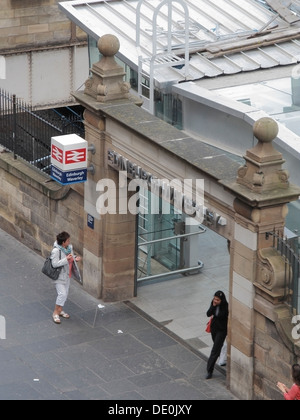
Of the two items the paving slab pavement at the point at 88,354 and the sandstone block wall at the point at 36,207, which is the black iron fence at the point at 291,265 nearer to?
the paving slab pavement at the point at 88,354

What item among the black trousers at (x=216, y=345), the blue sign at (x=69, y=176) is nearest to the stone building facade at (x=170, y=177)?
the blue sign at (x=69, y=176)

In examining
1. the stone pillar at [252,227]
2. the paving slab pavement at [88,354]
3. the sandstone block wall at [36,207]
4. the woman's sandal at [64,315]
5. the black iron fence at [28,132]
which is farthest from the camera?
the black iron fence at [28,132]

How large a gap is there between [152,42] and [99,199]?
3.23 meters

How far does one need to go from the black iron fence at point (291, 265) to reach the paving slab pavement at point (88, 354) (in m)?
2.11

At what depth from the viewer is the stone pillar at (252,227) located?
60.2ft

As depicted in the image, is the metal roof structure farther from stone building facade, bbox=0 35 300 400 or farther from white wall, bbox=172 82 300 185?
stone building facade, bbox=0 35 300 400

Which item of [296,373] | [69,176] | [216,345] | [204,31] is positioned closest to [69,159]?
[69,176]

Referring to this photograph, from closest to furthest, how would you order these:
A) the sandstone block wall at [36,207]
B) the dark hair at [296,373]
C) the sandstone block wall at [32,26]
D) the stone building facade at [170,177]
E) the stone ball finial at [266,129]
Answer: the dark hair at [296,373], the stone ball finial at [266,129], the stone building facade at [170,177], the sandstone block wall at [36,207], the sandstone block wall at [32,26]

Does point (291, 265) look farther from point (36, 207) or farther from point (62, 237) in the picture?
point (36, 207)

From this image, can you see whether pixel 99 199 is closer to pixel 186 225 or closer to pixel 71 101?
pixel 186 225

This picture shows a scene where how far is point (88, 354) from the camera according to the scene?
21.2m

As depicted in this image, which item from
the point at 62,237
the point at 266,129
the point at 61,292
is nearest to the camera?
the point at 266,129

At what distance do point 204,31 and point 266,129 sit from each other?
7287mm

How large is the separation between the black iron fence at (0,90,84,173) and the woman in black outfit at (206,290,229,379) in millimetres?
6178
